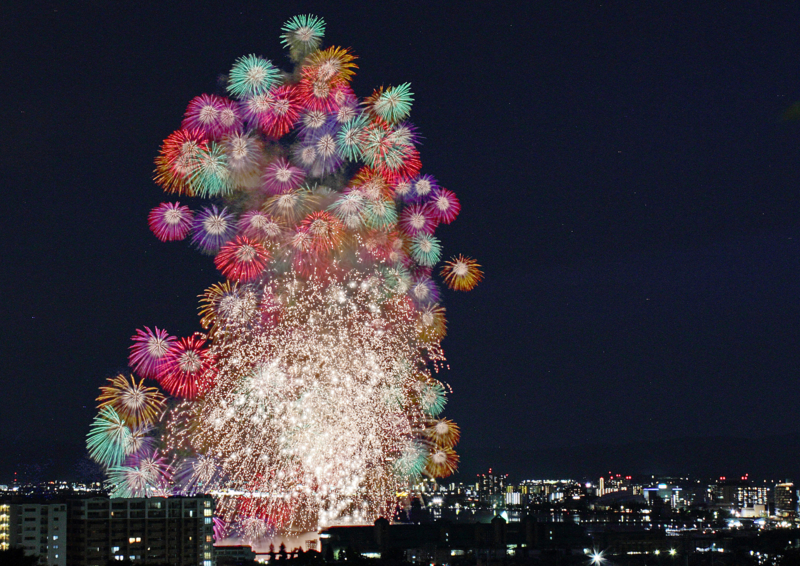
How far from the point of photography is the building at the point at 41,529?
3503 centimetres

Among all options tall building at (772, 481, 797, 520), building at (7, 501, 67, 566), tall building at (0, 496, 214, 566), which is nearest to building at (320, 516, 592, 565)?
tall building at (0, 496, 214, 566)

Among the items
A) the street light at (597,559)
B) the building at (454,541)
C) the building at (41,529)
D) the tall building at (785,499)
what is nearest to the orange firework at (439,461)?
the building at (41,529)

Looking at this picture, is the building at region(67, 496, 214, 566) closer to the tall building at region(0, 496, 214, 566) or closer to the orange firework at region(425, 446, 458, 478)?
the tall building at region(0, 496, 214, 566)

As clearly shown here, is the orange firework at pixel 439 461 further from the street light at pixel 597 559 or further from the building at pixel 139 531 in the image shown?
the street light at pixel 597 559

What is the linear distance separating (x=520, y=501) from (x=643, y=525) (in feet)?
136

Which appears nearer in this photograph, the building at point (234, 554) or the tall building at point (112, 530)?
the tall building at point (112, 530)

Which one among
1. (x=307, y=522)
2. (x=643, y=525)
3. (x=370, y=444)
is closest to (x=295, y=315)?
(x=370, y=444)

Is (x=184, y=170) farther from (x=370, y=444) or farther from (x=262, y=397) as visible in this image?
(x=370, y=444)

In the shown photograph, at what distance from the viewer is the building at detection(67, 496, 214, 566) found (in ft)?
116

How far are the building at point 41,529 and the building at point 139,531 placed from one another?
0.36 metres

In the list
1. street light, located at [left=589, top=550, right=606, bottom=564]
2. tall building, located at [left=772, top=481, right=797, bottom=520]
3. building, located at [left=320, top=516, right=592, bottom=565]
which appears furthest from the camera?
tall building, located at [left=772, top=481, right=797, bottom=520]

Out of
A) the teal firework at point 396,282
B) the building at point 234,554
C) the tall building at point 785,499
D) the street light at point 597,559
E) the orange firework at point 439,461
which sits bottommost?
the tall building at point 785,499

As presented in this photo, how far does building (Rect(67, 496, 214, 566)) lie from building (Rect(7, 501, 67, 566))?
14.2 inches

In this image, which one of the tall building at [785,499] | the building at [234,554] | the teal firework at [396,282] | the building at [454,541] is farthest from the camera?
the tall building at [785,499]
